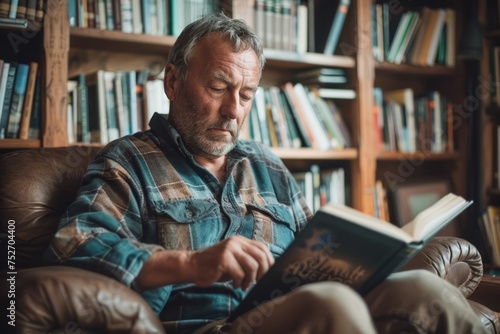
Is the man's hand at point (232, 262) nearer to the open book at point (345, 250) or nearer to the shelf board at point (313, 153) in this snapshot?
the open book at point (345, 250)

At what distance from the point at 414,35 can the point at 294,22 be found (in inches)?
25.9

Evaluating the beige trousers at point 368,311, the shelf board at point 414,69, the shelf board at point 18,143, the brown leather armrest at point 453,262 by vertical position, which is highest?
the shelf board at point 414,69

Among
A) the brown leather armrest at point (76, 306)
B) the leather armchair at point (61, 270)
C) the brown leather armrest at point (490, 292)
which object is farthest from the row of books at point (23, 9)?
the brown leather armrest at point (490, 292)

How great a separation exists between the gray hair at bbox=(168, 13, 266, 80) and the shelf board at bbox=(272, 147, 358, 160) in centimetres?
73

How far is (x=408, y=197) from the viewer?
2551 millimetres

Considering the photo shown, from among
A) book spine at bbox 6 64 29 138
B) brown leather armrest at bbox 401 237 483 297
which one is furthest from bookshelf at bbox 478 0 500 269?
book spine at bbox 6 64 29 138

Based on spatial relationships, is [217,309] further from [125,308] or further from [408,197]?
[408,197]

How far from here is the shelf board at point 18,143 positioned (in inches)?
66.4

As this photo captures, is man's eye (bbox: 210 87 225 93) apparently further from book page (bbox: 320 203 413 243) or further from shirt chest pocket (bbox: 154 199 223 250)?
book page (bbox: 320 203 413 243)

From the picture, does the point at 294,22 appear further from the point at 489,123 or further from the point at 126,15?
the point at 489,123

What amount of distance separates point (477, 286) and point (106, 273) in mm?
1036

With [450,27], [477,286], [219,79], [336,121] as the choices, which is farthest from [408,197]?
[219,79]

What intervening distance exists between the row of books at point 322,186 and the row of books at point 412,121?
0.87 feet

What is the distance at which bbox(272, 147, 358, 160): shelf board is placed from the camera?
2148 millimetres
